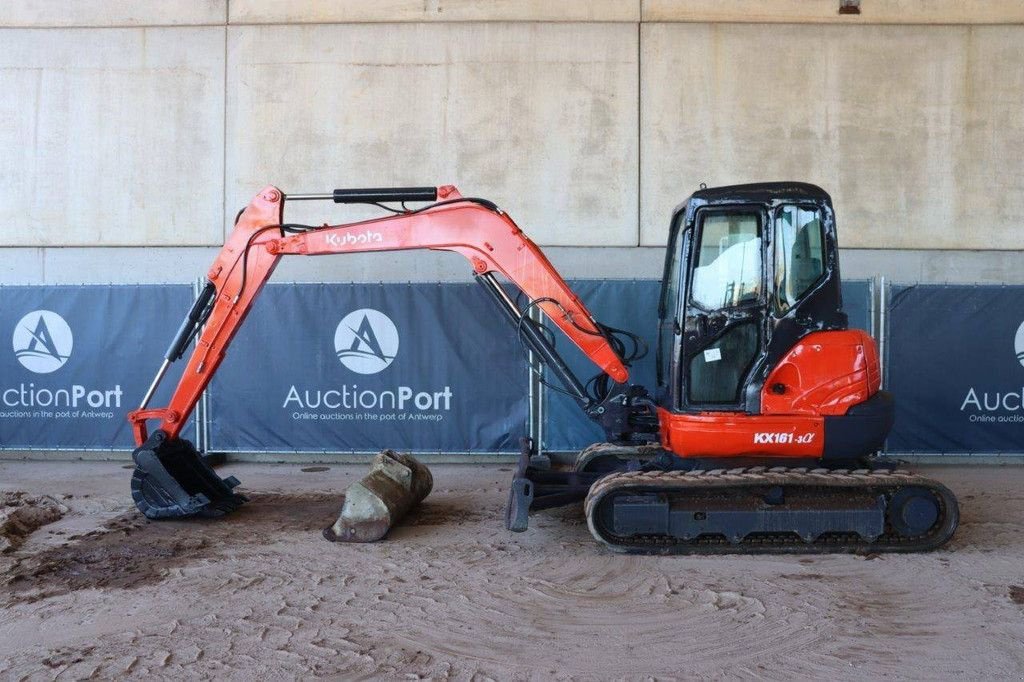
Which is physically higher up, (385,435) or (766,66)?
(766,66)

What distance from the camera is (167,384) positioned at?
9336 millimetres

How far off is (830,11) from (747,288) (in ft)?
18.6

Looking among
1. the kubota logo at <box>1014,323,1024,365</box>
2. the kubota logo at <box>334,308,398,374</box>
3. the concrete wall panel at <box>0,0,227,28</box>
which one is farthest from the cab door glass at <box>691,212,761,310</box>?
the concrete wall panel at <box>0,0,227,28</box>

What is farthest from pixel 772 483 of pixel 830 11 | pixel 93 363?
pixel 93 363

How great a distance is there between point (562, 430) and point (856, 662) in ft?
16.8

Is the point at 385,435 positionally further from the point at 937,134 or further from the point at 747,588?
the point at 937,134

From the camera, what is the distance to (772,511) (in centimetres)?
559

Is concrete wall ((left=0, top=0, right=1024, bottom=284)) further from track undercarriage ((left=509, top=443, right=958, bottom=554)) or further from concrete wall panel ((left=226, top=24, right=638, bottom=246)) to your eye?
track undercarriage ((left=509, top=443, right=958, bottom=554))

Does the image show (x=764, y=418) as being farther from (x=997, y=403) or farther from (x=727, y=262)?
(x=997, y=403)


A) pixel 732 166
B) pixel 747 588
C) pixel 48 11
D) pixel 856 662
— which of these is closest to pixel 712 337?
pixel 747 588

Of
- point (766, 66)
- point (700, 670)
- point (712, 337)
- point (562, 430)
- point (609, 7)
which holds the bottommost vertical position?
point (700, 670)

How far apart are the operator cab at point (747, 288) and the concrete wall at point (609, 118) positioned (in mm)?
3809

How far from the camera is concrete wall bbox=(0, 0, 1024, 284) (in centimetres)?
957

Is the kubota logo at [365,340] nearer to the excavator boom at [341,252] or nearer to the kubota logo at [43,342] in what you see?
the excavator boom at [341,252]
